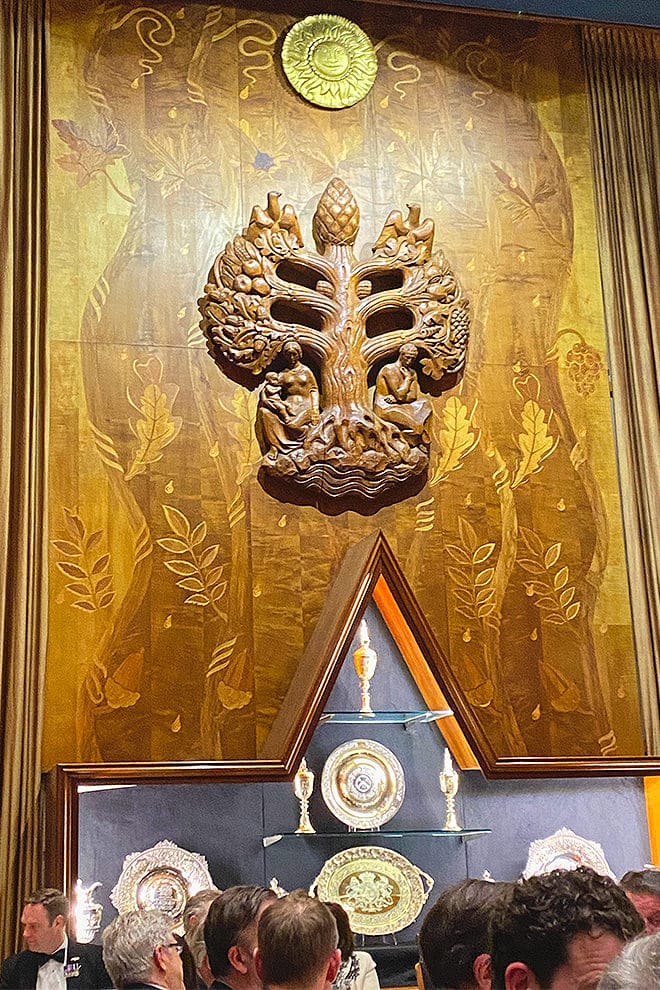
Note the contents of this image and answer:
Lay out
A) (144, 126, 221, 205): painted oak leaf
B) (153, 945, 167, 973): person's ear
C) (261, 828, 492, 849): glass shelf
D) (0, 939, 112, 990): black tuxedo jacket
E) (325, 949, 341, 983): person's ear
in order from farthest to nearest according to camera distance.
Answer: (144, 126, 221, 205): painted oak leaf
(261, 828, 492, 849): glass shelf
(0, 939, 112, 990): black tuxedo jacket
(153, 945, 167, 973): person's ear
(325, 949, 341, 983): person's ear

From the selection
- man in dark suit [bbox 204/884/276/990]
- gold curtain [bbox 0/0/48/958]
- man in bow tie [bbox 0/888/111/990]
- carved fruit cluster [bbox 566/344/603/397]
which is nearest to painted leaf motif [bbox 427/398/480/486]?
carved fruit cluster [bbox 566/344/603/397]

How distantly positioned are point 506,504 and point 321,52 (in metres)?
2.29

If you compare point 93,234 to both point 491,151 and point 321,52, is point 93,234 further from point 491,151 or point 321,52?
point 491,151

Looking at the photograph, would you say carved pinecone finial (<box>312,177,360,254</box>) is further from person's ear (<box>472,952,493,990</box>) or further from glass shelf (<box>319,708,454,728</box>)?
person's ear (<box>472,952,493,990</box>)

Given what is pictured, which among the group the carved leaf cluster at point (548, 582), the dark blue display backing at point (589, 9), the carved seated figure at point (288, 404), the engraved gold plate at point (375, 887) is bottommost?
the engraved gold plate at point (375, 887)

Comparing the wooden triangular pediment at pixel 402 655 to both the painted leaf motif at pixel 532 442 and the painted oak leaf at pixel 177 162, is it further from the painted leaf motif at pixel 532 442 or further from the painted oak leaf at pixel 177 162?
the painted oak leaf at pixel 177 162

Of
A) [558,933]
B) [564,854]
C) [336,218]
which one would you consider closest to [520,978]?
[558,933]

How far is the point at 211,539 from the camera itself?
18.9 ft

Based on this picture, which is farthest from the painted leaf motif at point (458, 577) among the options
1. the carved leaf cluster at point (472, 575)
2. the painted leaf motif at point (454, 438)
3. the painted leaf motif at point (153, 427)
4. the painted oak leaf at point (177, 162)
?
the painted oak leaf at point (177, 162)

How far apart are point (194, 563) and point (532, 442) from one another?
1.66 meters

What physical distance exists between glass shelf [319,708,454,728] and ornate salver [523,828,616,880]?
0.60 metres

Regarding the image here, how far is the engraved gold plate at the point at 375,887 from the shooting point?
4938 millimetres

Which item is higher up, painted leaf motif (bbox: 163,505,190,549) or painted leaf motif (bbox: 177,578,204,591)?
painted leaf motif (bbox: 163,505,190,549)

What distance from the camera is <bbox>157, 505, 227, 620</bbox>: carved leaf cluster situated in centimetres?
571
